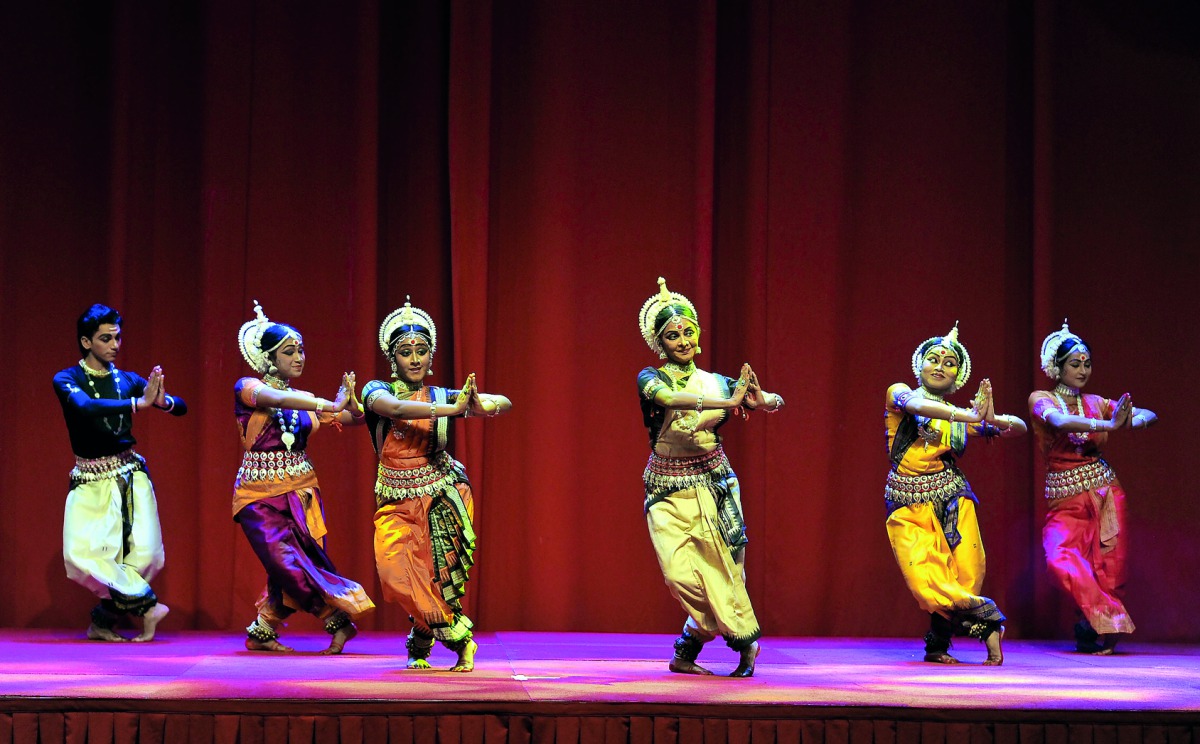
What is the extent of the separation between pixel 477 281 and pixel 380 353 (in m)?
0.57

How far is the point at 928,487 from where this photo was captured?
213 inches

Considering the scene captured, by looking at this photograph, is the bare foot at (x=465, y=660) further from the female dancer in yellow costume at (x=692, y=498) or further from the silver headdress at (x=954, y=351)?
the silver headdress at (x=954, y=351)

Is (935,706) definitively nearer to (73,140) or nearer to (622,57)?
(622,57)

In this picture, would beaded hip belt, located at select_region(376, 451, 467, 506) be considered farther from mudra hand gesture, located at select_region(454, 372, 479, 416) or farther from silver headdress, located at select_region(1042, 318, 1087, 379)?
silver headdress, located at select_region(1042, 318, 1087, 379)

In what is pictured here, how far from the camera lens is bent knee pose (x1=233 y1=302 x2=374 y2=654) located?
5.31 m

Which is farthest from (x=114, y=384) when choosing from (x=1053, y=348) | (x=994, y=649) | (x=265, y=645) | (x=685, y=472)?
(x=1053, y=348)

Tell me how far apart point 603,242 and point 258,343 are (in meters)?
1.80

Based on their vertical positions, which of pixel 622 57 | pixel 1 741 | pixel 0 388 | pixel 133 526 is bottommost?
pixel 1 741

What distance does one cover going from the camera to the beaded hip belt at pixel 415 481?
16.0 ft

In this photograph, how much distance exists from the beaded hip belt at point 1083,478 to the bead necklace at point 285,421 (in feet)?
10.4

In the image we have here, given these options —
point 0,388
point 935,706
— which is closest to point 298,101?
point 0,388

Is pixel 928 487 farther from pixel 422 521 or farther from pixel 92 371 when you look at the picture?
pixel 92 371

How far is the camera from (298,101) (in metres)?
6.39

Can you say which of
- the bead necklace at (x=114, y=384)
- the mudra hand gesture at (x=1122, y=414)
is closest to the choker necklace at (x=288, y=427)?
the bead necklace at (x=114, y=384)
